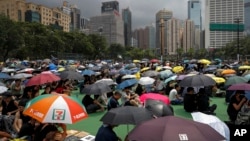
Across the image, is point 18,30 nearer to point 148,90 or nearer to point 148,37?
point 148,90

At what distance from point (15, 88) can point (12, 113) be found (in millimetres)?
4279

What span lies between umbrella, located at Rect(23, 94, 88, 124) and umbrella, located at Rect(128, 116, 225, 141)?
6.54ft

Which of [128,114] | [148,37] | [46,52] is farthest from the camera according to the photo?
[148,37]

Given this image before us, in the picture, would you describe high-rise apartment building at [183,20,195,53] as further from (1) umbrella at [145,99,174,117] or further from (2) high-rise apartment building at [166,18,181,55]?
(1) umbrella at [145,99,174,117]

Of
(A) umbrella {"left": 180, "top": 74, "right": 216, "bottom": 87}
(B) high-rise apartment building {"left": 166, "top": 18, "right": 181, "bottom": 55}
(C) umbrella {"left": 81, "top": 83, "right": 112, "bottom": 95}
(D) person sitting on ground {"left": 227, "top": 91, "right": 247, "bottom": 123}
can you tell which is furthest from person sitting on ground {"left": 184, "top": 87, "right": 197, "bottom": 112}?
(B) high-rise apartment building {"left": 166, "top": 18, "right": 181, "bottom": 55}

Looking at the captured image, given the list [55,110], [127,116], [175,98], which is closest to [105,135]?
[127,116]

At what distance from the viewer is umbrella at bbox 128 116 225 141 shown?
3668 millimetres

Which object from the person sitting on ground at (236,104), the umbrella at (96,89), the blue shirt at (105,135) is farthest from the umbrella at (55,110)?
the umbrella at (96,89)

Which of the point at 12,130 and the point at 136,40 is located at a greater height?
the point at 136,40

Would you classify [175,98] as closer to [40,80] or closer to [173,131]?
[40,80]

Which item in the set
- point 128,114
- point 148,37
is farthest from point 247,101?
point 148,37

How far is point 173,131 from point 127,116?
2.01 m

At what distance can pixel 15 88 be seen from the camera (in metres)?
12.6

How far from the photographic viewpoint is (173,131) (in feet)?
12.3
